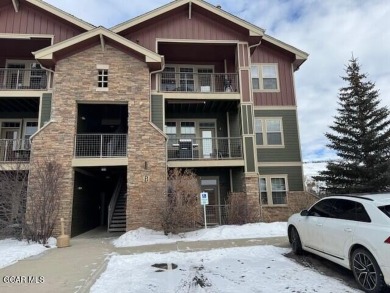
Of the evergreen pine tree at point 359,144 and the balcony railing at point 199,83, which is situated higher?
the balcony railing at point 199,83

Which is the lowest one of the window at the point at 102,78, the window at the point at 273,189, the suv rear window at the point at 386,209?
the suv rear window at the point at 386,209

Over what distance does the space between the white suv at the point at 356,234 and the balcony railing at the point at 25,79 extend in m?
15.2

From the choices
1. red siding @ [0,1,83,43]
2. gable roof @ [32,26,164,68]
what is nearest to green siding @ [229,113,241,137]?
gable roof @ [32,26,164,68]

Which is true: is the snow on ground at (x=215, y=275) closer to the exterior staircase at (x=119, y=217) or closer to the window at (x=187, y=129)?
the exterior staircase at (x=119, y=217)

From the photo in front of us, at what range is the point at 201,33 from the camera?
1719cm

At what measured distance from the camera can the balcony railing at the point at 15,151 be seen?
15597 millimetres

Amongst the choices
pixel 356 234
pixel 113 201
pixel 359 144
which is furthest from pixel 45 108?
pixel 359 144

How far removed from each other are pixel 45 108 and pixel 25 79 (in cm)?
348

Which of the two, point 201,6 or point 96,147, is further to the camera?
point 201,6

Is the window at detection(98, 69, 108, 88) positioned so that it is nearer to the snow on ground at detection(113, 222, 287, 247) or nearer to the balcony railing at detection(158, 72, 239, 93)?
the balcony railing at detection(158, 72, 239, 93)

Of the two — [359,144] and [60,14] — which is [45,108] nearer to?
[60,14]

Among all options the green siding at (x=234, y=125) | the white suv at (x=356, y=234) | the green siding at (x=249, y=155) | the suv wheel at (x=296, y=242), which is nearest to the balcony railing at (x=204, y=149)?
the green siding at (x=249, y=155)

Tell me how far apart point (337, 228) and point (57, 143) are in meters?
11.9

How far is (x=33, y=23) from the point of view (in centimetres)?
1675
